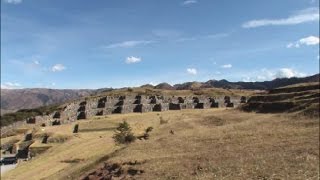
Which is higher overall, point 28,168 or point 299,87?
point 299,87

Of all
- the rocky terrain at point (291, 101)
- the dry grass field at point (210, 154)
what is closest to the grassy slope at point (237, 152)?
the dry grass field at point (210, 154)

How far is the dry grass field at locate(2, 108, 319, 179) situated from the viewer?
4097 centimetres

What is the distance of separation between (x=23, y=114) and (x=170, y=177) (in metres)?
169

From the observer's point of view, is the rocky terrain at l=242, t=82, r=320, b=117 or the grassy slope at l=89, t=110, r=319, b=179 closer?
the grassy slope at l=89, t=110, r=319, b=179

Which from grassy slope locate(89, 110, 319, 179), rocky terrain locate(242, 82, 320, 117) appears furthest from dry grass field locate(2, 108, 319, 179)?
rocky terrain locate(242, 82, 320, 117)

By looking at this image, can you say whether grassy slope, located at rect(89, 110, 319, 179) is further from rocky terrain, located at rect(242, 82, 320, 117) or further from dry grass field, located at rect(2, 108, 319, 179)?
rocky terrain, located at rect(242, 82, 320, 117)

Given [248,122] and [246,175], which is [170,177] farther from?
[248,122]

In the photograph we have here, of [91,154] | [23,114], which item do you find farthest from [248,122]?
[23,114]

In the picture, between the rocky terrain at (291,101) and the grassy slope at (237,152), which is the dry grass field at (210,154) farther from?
the rocky terrain at (291,101)

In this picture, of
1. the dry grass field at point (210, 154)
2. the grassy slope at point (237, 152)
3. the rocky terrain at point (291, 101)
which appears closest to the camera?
the grassy slope at point (237, 152)

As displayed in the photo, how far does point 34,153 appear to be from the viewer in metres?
86.6

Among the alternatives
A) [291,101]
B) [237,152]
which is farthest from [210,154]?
[291,101]

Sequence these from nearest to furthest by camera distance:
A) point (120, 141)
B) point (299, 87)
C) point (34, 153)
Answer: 1. point (120, 141)
2. point (34, 153)
3. point (299, 87)

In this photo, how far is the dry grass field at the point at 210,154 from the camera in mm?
40969
